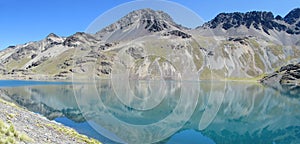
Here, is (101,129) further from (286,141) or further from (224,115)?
(224,115)

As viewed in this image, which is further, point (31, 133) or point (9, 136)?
point (31, 133)

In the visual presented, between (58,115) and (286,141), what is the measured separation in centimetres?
A: 5041

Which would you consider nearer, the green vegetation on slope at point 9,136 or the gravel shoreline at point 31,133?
the green vegetation on slope at point 9,136

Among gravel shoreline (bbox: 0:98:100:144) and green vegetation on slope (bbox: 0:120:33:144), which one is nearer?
green vegetation on slope (bbox: 0:120:33:144)

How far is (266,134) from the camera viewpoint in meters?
57.1

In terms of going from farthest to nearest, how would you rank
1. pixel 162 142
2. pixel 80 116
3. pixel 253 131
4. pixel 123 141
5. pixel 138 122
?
pixel 80 116 < pixel 253 131 < pixel 138 122 < pixel 162 142 < pixel 123 141

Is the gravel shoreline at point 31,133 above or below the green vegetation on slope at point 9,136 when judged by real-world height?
below

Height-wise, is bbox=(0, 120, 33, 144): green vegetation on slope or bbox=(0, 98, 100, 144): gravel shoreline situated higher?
bbox=(0, 120, 33, 144): green vegetation on slope

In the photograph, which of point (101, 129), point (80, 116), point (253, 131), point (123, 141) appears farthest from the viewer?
point (80, 116)

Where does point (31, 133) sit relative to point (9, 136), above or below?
below

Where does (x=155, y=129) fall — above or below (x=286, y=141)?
above

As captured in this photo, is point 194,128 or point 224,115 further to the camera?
point 224,115

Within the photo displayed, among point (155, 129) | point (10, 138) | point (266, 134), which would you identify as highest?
point (10, 138)

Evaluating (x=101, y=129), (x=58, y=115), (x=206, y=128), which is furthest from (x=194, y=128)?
(x=58, y=115)
